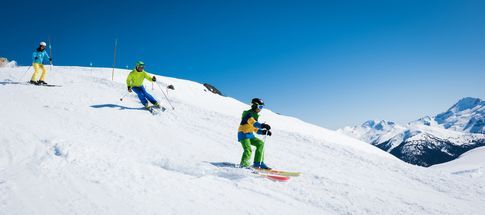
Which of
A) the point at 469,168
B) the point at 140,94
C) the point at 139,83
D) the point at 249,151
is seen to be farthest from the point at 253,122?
the point at 469,168

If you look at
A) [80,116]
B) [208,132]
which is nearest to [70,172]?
[80,116]

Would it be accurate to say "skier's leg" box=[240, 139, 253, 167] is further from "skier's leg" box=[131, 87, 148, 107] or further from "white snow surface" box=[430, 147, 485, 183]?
"skier's leg" box=[131, 87, 148, 107]

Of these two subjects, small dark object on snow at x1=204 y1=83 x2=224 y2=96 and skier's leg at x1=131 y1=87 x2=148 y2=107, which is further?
small dark object on snow at x1=204 y1=83 x2=224 y2=96

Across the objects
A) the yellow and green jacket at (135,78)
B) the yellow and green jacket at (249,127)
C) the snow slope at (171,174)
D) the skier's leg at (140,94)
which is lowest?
the snow slope at (171,174)

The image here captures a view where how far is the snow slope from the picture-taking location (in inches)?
236

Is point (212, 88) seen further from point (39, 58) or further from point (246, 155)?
point (246, 155)

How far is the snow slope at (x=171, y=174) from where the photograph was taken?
236 inches

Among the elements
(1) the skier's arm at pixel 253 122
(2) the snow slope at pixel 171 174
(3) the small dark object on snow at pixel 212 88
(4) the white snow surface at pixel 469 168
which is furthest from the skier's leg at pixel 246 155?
(3) the small dark object on snow at pixel 212 88

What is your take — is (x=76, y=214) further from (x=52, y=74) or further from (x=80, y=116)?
(x=52, y=74)

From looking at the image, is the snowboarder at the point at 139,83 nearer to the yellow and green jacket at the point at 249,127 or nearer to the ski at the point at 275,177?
the yellow and green jacket at the point at 249,127

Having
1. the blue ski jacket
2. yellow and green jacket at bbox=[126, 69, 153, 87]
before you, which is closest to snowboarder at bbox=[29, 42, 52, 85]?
the blue ski jacket

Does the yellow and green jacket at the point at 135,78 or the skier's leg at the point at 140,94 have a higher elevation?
the yellow and green jacket at the point at 135,78

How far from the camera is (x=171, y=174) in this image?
758cm

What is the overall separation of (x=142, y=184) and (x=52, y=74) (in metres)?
17.7
